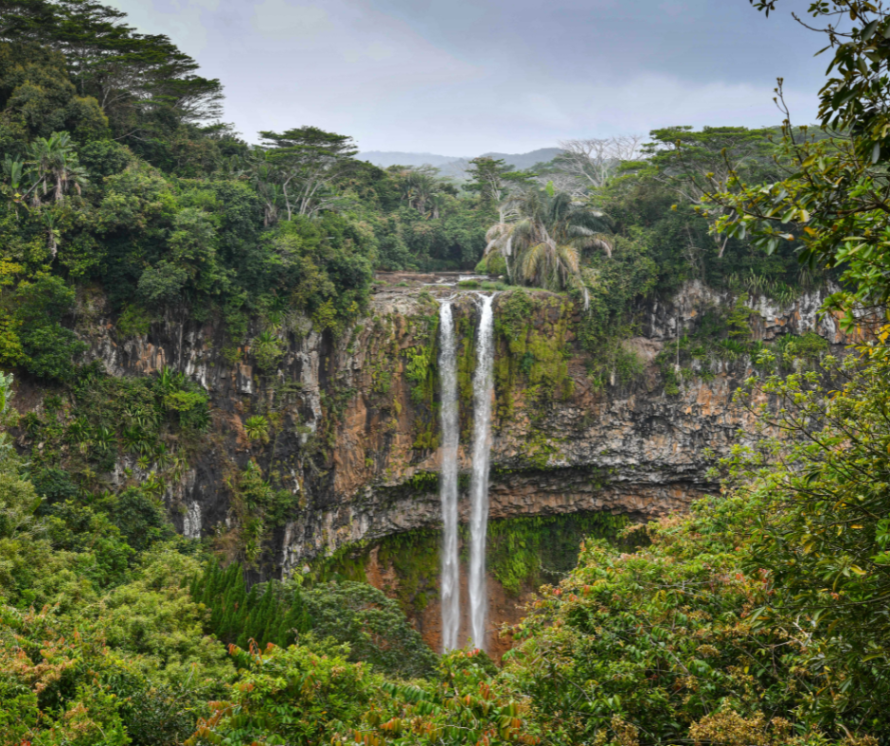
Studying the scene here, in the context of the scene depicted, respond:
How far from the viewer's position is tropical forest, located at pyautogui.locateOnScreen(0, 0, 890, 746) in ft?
13.0

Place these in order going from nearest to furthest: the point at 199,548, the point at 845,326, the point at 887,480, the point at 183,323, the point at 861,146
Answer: the point at 861,146 → the point at 887,480 → the point at 845,326 → the point at 199,548 → the point at 183,323

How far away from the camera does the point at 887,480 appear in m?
3.35

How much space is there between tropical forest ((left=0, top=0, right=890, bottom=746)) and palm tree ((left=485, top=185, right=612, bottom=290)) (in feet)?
0.44

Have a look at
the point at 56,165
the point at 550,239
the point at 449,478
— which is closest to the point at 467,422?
the point at 449,478

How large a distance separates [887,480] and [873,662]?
1061 mm

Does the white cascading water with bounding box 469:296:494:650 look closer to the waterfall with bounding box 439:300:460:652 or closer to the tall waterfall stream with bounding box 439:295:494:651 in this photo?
the tall waterfall stream with bounding box 439:295:494:651

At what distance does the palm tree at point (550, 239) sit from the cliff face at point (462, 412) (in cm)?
105

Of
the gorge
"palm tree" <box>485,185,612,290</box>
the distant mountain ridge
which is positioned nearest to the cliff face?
the gorge

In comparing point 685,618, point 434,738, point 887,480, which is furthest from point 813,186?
point 434,738

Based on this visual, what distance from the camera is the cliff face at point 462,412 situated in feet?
56.6

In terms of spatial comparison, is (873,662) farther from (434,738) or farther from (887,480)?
(434,738)

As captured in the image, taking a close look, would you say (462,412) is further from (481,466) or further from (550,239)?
(550,239)

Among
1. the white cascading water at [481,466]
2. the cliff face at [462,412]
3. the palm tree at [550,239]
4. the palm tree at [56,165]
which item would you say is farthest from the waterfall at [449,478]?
the palm tree at [56,165]

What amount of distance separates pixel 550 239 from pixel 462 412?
656cm
